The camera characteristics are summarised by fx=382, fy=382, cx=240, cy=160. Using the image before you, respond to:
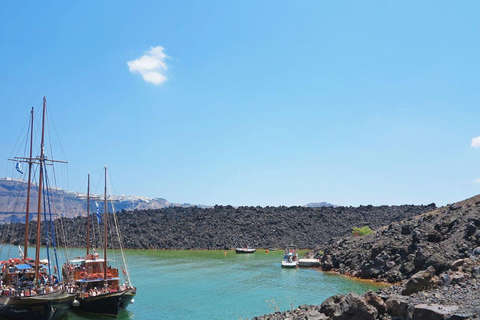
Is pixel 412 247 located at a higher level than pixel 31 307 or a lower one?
higher

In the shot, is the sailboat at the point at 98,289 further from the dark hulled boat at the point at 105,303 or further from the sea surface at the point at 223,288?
the sea surface at the point at 223,288

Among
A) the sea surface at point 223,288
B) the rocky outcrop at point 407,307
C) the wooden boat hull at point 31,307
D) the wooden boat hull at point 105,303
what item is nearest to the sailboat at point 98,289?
the wooden boat hull at point 105,303

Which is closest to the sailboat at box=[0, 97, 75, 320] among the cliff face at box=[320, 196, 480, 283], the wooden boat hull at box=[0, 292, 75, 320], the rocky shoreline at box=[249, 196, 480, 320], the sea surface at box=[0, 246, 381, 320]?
the wooden boat hull at box=[0, 292, 75, 320]

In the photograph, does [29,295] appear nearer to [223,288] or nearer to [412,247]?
[223,288]

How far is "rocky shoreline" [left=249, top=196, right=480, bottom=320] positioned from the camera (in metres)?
20.2

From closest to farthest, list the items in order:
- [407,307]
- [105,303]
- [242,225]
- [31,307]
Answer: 1. [407,307]
2. [31,307]
3. [105,303]
4. [242,225]

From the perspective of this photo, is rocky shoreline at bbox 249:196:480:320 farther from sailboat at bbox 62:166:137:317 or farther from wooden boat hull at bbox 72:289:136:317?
sailboat at bbox 62:166:137:317

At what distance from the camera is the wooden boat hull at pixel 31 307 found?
31.5 meters

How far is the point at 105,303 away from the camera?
36.1 m

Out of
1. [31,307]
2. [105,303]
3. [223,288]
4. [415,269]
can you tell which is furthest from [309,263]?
[31,307]

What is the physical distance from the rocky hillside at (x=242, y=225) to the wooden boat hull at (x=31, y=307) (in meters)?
78.8

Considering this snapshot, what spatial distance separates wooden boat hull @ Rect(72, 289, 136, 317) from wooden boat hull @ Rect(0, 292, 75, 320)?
12.4 feet

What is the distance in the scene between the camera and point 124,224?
135 m

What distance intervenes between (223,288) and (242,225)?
75098mm
